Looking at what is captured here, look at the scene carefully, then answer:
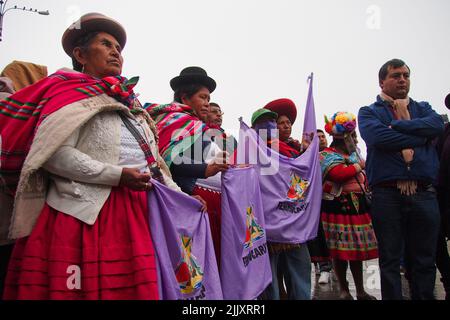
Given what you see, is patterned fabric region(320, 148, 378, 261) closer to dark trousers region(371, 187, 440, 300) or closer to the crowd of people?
the crowd of people

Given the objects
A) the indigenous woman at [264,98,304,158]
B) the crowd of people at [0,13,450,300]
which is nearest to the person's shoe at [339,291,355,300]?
the crowd of people at [0,13,450,300]

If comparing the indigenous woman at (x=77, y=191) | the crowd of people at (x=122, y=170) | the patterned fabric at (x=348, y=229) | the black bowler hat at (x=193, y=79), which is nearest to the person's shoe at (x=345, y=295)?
the crowd of people at (x=122, y=170)

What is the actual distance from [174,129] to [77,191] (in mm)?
1149

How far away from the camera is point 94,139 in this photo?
2174mm

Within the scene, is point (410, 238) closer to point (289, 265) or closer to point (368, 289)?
point (289, 265)

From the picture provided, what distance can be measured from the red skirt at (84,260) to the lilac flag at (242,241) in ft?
3.49

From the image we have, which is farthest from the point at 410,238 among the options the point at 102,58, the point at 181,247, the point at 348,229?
the point at 102,58

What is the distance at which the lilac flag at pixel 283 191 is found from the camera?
3.59 meters

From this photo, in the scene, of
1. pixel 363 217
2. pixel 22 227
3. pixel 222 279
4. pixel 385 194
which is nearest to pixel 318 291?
pixel 363 217

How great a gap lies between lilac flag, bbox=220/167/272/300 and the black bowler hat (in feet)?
2.90

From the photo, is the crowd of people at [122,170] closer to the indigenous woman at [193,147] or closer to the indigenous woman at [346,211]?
the indigenous woman at [193,147]

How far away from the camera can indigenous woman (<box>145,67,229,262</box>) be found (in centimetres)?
293

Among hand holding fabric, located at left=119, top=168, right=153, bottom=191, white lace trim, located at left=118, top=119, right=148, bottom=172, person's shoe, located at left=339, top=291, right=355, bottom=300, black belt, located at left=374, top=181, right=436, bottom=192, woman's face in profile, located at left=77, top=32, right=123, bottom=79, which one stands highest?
woman's face in profile, located at left=77, top=32, right=123, bottom=79

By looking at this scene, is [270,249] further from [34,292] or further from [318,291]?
[34,292]
